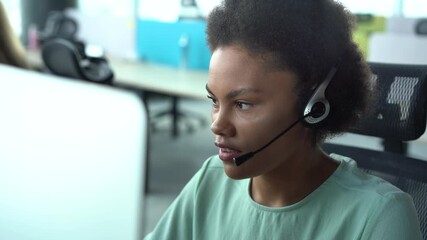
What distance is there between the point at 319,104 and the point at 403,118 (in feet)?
1.19

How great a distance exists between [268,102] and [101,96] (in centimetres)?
37

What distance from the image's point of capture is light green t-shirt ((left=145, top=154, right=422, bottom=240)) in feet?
2.40

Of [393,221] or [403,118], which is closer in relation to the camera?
[393,221]

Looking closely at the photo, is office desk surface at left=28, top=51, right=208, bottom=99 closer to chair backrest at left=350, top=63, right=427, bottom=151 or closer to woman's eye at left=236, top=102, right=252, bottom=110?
chair backrest at left=350, top=63, right=427, bottom=151

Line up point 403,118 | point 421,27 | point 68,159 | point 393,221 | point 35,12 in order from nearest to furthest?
point 68,159 < point 393,221 < point 403,118 < point 421,27 < point 35,12

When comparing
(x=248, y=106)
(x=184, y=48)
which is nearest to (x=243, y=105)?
(x=248, y=106)

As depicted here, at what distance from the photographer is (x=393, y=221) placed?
0.72m

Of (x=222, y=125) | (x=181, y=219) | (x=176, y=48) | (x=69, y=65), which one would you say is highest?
(x=222, y=125)

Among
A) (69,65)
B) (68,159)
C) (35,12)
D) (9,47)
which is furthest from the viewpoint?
(35,12)

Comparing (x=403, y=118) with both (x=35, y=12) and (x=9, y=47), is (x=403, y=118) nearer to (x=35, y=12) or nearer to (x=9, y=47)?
(x=9, y=47)

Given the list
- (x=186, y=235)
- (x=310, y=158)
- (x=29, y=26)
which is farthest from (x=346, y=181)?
(x=29, y=26)

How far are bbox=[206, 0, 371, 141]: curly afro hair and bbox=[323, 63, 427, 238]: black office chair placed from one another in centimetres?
24

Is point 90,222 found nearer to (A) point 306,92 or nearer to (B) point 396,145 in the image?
(A) point 306,92

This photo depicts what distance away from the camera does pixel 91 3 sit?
5828 millimetres
